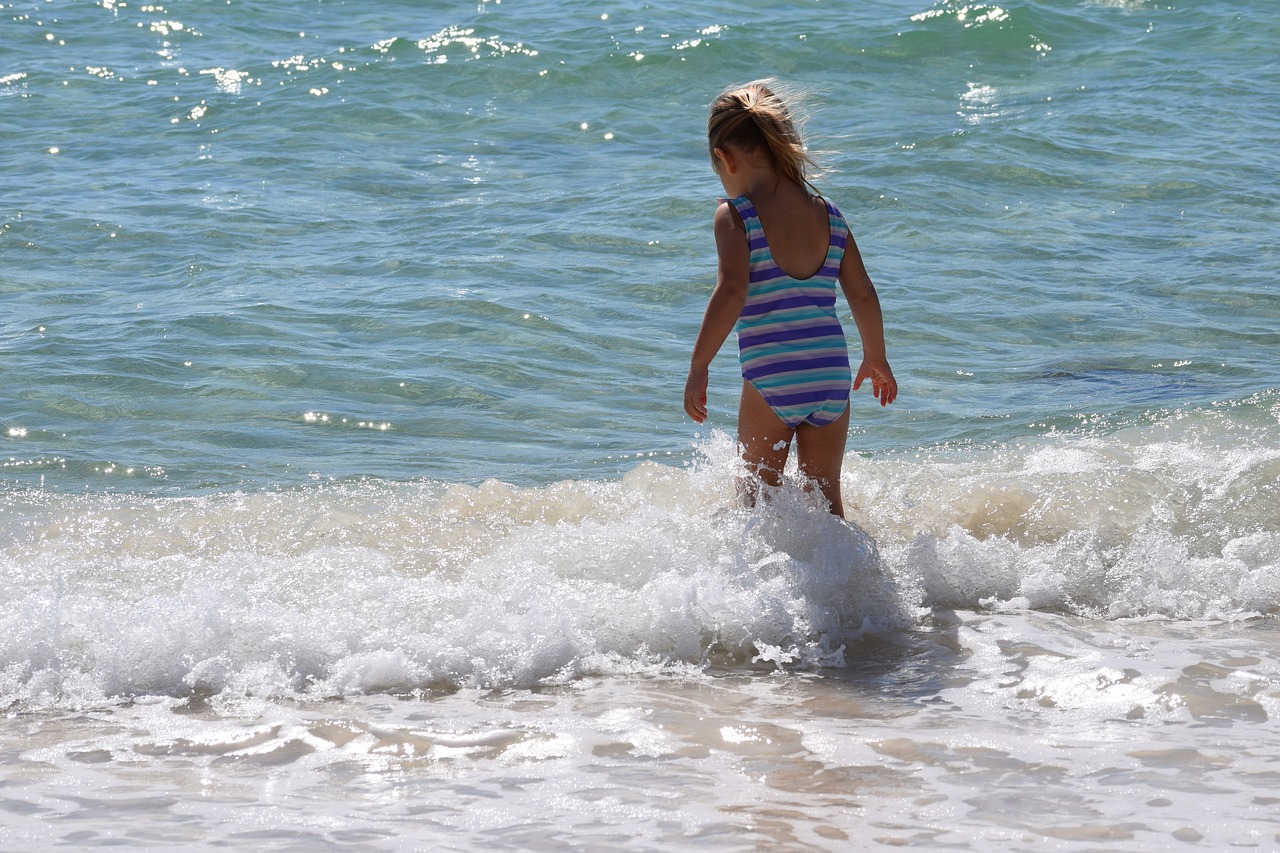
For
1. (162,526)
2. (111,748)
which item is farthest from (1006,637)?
(162,526)

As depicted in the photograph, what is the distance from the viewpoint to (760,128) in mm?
4375

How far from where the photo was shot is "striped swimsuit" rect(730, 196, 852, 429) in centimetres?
443

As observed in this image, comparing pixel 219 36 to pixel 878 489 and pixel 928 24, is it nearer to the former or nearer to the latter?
pixel 928 24

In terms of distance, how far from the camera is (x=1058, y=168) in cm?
1127

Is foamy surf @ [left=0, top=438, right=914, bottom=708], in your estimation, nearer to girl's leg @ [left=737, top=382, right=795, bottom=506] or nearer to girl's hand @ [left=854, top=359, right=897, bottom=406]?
girl's leg @ [left=737, top=382, right=795, bottom=506]

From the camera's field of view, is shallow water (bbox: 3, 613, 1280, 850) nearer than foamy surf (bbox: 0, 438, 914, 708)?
Yes

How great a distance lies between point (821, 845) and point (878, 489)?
9.61ft

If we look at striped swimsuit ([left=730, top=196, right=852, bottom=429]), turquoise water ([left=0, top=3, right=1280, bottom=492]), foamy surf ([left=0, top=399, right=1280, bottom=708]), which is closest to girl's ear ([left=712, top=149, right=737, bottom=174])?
striped swimsuit ([left=730, top=196, right=852, bottom=429])

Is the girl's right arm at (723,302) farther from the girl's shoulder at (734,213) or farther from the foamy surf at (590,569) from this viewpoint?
the foamy surf at (590,569)

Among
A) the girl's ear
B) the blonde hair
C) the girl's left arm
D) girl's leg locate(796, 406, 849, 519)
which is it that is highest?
the blonde hair

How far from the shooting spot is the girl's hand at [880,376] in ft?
15.0

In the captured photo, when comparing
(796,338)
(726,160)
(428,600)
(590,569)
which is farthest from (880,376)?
(428,600)

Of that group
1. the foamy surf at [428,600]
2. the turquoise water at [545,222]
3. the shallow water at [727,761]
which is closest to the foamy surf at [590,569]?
the foamy surf at [428,600]

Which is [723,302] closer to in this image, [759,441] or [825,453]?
[759,441]
